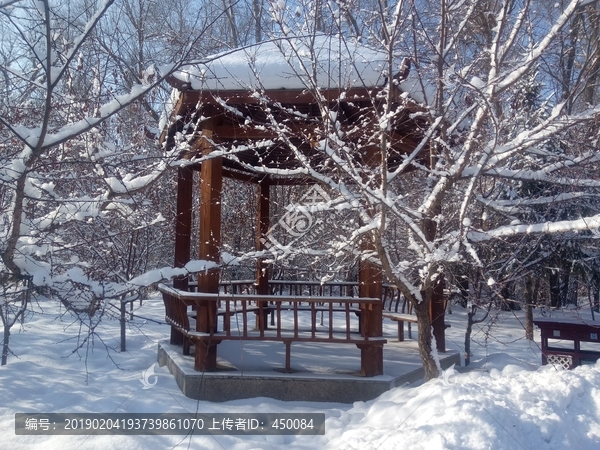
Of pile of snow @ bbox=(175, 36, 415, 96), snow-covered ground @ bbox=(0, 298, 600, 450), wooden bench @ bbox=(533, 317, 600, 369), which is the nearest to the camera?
snow-covered ground @ bbox=(0, 298, 600, 450)

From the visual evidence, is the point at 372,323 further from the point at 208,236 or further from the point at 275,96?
the point at 275,96

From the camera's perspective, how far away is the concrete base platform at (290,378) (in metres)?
6.27

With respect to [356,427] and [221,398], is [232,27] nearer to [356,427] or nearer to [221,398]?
[221,398]

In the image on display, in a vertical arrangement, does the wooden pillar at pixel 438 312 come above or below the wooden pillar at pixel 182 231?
below

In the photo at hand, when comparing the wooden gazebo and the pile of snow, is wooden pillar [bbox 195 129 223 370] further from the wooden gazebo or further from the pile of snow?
the pile of snow

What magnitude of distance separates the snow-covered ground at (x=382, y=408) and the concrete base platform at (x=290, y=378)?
133 mm

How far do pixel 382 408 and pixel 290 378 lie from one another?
4.32 feet

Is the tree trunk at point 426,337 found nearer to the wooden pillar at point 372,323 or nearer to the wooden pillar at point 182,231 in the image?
the wooden pillar at point 372,323

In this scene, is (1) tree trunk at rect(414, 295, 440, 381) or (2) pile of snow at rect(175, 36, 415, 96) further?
(2) pile of snow at rect(175, 36, 415, 96)

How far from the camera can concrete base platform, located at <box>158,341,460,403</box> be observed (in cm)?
627

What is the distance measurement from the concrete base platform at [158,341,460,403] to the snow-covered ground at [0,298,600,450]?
13cm

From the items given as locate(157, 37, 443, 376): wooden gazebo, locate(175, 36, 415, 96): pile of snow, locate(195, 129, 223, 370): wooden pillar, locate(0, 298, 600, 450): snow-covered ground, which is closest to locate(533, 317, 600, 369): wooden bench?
locate(0, 298, 600, 450): snow-covered ground

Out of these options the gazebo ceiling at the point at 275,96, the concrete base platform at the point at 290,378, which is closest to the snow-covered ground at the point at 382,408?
the concrete base platform at the point at 290,378

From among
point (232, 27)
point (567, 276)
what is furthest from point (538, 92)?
point (232, 27)
